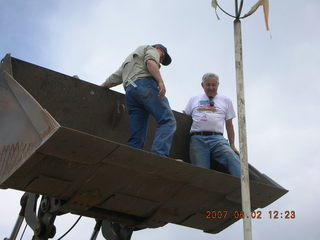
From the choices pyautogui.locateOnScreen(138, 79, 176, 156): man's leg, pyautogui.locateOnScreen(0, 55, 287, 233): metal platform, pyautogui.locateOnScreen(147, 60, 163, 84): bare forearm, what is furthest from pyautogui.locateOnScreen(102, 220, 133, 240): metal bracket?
pyautogui.locateOnScreen(147, 60, 163, 84): bare forearm

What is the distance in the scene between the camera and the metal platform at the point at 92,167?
5.07 metres

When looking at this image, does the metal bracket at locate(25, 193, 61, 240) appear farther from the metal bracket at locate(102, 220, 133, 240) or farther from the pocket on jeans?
the pocket on jeans

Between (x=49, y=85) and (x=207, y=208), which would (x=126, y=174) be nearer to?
(x=207, y=208)

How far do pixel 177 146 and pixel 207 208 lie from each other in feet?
4.67

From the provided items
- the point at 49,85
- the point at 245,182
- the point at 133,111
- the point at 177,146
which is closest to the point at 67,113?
the point at 49,85

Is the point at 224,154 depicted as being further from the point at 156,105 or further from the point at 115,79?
the point at 115,79

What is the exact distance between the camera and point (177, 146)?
25.0 ft

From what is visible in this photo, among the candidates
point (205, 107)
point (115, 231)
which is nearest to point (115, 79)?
point (205, 107)

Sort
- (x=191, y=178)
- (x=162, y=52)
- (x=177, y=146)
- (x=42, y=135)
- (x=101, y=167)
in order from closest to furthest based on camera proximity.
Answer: (x=42, y=135), (x=101, y=167), (x=191, y=178), (x=162, y=52), (x=177, y=146)

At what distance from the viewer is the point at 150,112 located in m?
6.39

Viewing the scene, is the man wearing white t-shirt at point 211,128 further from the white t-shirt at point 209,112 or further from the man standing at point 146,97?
the man standing at point 146,97

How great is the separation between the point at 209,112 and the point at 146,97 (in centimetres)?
124

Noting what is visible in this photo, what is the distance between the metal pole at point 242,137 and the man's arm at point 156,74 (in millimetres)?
1058

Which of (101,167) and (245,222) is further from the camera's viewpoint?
(101,167)
